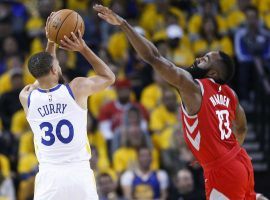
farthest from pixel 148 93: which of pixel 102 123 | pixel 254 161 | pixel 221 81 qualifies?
pixel 221 81

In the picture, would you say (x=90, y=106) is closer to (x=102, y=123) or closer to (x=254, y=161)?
(x=102, y=123)

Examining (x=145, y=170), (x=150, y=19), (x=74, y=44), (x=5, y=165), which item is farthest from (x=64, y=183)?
(x=150, y=19)

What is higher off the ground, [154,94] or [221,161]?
[154,94]

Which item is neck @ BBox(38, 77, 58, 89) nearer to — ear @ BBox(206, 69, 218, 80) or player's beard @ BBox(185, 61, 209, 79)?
player's beard @ BBox(185, 61, 209, 79)

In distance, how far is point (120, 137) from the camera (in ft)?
43.1

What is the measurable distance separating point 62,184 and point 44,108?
0.71 meters

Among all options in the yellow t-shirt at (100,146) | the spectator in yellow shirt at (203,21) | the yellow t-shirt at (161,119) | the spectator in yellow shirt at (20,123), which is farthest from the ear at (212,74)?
the spectator in yellow shirt at (203,21)

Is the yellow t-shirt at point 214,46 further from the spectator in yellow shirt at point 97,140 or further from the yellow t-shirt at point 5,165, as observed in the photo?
the yellow t-shirt at point 5,165

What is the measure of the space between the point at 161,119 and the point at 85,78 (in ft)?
19.9

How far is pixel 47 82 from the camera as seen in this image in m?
7.59

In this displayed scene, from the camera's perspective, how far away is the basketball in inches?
305

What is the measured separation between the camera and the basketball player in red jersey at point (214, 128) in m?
7.64

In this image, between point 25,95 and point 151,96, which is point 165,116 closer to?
point 151,96

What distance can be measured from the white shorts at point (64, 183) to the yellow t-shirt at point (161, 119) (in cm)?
595
